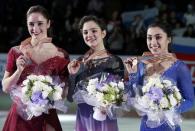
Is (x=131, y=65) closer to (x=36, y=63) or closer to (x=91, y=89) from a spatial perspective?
(x=91, y=89)

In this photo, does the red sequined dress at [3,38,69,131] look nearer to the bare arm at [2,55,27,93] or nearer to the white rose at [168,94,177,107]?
the bare arm at [2,55,27,93]

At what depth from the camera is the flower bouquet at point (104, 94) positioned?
3.50 metres

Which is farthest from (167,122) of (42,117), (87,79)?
(42,117)

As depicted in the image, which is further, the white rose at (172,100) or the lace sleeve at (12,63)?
the lace sleeve at (12,63)

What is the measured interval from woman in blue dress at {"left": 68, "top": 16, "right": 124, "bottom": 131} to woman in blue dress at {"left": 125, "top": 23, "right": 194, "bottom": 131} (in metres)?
0.11

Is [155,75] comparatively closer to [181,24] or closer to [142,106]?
[142,106]

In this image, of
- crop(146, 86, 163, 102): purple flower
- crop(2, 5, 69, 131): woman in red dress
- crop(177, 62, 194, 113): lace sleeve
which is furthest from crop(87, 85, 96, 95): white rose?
crop(177, 62, 194, 113): lace sleeve

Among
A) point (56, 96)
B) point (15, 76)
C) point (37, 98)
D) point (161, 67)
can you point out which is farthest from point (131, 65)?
point (15, 76)

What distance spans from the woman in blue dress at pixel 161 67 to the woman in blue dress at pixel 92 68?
11 cm

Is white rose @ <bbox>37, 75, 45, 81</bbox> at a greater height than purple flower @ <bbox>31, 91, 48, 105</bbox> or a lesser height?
greater

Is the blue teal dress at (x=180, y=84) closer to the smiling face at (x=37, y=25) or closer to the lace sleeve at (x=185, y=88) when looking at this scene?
the lace sleeve at (x=185, y=88)

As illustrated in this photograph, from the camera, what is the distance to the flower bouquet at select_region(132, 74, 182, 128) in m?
3.44

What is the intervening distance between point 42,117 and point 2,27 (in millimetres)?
7895

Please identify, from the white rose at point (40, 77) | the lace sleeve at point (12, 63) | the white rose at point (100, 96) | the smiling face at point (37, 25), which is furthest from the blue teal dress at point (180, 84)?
the lace sleeve at point (12, 63)
